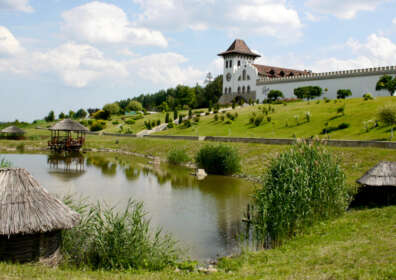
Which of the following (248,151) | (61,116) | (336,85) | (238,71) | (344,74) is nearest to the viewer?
(248,151)

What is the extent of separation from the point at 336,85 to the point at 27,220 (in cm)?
5263

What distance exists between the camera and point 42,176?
24031 mm

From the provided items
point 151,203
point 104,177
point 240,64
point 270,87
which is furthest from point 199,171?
point 240,64

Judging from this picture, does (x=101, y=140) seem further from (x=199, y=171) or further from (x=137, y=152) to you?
(x=199, y=171)

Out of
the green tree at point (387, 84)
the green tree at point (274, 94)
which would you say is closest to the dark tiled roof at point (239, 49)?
the green tree at point (274, 94)

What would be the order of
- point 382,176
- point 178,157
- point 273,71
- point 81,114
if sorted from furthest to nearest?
point 81,114 → point 273,71 → point 178,157 → point 382,176

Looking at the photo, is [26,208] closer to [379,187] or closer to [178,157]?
[379,187]

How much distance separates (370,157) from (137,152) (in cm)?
2573

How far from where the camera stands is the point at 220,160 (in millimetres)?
26125

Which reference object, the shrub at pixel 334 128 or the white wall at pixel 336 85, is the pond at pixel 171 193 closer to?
the shrub at pixel 334 128

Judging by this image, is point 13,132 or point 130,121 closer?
point 13,132

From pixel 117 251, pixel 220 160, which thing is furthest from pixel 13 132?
pixel 117 251

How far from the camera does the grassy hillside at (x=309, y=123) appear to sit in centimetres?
3123


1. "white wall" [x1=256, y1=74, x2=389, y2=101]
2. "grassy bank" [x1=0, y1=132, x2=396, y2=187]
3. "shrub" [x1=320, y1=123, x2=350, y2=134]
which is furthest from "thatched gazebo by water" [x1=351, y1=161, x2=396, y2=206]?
"white wall" [x1=256, y1=74, x2=389, y2=101]
